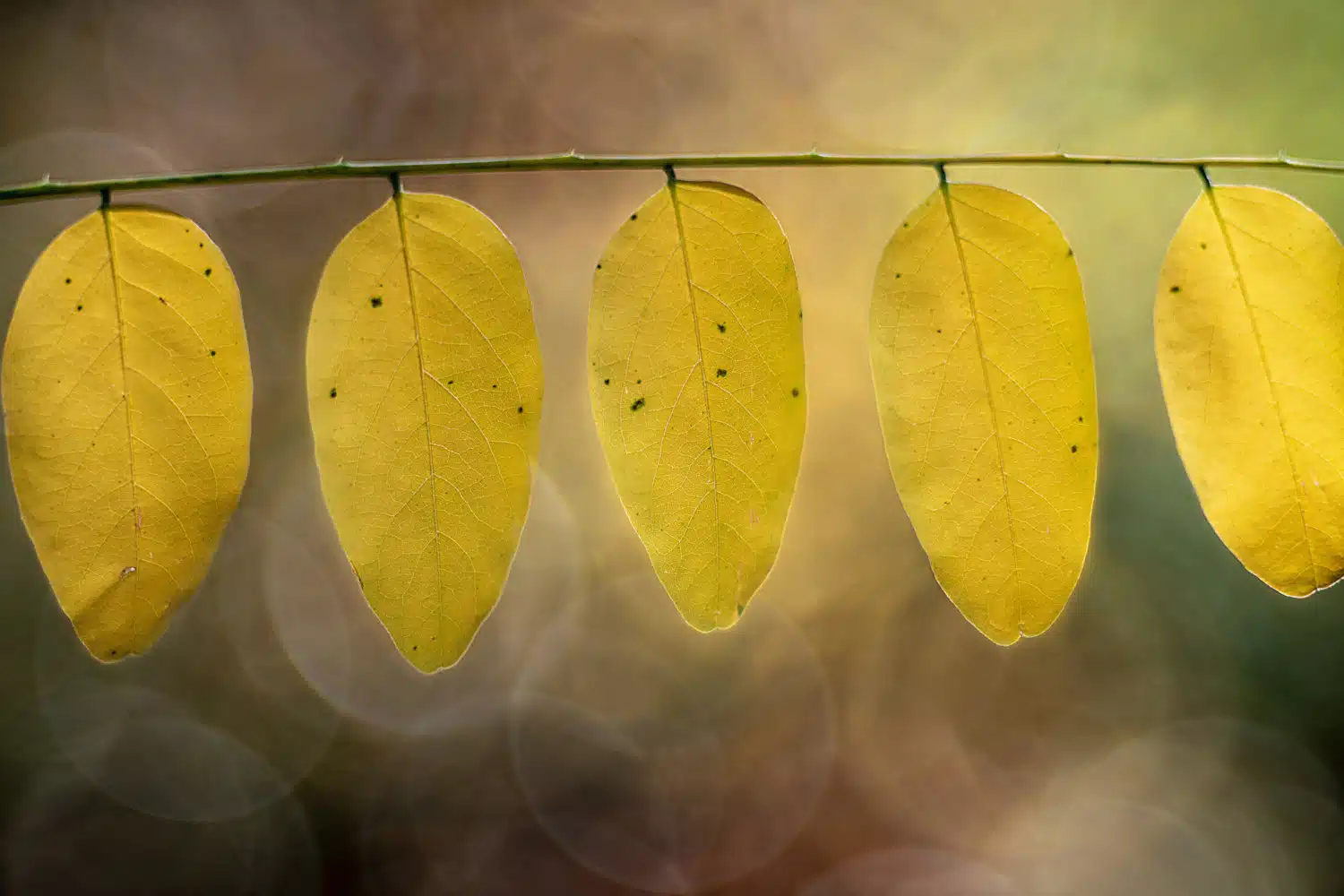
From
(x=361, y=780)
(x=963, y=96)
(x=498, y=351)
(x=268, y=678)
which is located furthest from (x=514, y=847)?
(x=963, y=96)

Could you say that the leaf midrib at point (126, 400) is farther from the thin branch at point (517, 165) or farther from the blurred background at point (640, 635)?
the blurred background at point (640, 635)

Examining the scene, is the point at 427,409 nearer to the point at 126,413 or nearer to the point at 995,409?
the point at 126,413

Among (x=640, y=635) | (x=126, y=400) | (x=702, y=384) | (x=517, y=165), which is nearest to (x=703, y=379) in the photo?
(x=702, y=384)

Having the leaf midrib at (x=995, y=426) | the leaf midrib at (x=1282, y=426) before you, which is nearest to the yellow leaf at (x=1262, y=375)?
the leaf midrib at (x=1282, y=426)

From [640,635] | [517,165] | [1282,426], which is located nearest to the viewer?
[517,165]

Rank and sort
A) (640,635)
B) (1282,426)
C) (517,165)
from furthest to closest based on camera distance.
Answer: (640,635) → (1282,426) → (517,165)
